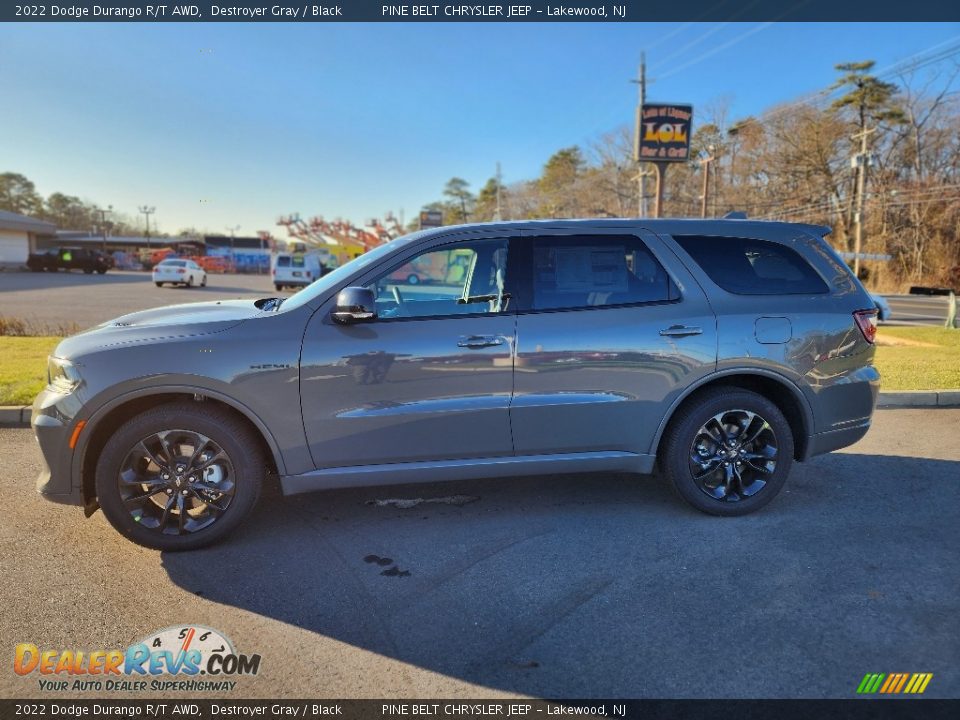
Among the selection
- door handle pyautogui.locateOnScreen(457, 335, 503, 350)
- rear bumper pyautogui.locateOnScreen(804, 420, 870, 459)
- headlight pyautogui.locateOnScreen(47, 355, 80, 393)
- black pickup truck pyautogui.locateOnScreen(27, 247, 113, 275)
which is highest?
black pickup truck pyautogui.locateOnScreen(27, 247, 113, 275)

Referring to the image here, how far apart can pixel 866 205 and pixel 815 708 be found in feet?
176

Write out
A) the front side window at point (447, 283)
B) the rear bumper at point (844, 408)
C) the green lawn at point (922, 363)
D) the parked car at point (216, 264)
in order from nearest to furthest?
the front side window at point (447, 283) < the rear bumper at point (844, 408) < the green lawn at point (922, 363) < the parked car at point (216, 264)

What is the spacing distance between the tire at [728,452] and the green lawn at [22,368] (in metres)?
6.15

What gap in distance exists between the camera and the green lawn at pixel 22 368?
6.21 m

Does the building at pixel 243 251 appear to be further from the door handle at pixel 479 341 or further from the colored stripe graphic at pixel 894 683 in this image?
the colored stripe graphic at pixel 894 683

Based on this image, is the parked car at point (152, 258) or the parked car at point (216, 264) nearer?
the parked car at point (152, 258)

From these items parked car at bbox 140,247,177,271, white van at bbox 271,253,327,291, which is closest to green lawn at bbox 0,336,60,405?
white van at bbox 271,253,327,291

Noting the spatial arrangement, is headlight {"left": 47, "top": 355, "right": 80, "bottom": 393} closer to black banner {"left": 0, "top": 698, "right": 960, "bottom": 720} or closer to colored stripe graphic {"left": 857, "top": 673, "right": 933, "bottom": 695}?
black banner {"left": 0, "top": 698, "right": 960, "bottom": 720}

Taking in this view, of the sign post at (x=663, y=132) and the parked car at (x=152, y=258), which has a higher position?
the sign post at (x=663, y=132)

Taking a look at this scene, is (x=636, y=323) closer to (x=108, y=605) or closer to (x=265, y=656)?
(x=265, y=656)

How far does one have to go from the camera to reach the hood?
11.0 feet

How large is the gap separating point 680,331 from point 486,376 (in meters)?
1.25

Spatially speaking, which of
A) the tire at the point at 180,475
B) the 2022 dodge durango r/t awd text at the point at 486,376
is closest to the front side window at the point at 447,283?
the 2022 dodge durango r/t awd text at the point at 486,376

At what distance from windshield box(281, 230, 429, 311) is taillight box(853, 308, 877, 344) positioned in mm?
2872
